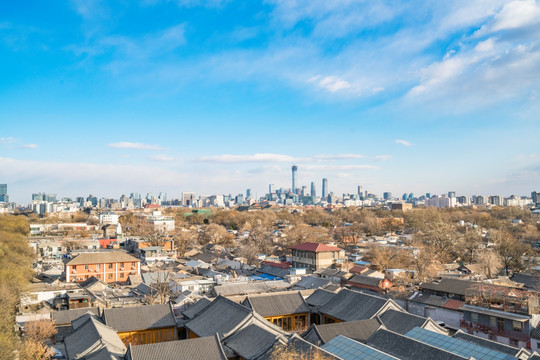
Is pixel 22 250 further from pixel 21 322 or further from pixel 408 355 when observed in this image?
pixel 408 355

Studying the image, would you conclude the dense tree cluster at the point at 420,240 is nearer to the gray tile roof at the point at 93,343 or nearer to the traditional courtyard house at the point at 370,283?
the traditional courtyard house at the point at 370,283

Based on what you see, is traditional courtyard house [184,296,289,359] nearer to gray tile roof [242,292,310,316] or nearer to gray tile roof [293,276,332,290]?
gray tile roof [242,292,310,316]

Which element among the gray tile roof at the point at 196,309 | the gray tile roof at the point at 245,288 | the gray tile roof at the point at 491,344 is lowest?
the gray tile roof at the point at 245,288

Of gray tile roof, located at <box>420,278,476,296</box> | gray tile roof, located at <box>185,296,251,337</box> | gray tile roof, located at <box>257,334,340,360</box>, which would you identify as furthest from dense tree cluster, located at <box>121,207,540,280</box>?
gray tile roof, located at <box>257,334,340,360</box>

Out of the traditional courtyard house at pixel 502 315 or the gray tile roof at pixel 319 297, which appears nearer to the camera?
the traditional courtyard house at pixel 502 315

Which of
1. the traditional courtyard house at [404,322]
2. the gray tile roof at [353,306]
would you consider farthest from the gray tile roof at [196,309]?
the traditional courtyard house at [404,322]

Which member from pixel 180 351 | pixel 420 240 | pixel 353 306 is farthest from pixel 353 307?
pixel 420 240

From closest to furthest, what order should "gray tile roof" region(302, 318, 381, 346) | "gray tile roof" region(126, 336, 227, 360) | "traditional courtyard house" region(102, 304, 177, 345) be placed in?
"gray tile roof" region(126, 336, 227, 360) → "gray tile roof" region(302, 318, 381, 346) → "traditional courtyard house" region(102, 304, 177, 345)
